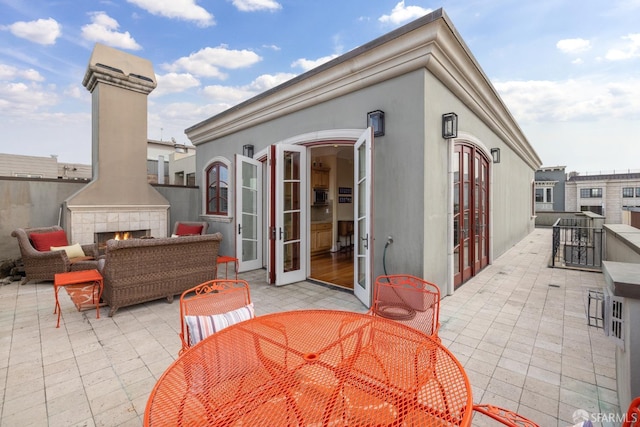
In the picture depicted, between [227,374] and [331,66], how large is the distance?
13.3 ft

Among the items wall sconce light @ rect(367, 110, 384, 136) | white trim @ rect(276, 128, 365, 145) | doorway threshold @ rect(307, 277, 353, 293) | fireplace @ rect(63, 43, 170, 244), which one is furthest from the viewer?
fireplace @ rect(63, 43, 170, 244)

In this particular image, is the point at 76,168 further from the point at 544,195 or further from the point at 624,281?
the point at 544,195

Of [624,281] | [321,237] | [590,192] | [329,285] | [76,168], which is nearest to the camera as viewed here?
[624,281]

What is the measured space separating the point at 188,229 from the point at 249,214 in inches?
75.3

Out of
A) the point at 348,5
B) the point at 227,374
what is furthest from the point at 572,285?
the point at 348,5

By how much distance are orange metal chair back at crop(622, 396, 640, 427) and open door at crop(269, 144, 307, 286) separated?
13.4 feet

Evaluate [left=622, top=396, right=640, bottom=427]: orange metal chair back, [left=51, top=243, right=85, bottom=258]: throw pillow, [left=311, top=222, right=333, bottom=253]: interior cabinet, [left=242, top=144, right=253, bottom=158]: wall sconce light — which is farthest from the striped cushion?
[left=311, top=222, right=333, bottom=253]: interior cabinet

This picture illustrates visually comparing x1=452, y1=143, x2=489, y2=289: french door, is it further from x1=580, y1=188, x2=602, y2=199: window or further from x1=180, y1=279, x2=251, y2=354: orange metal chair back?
x1=580, y1=188, x2=602, y2=199: window

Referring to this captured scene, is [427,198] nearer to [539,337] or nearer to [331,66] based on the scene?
[539,337]

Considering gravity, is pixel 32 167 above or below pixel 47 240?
above

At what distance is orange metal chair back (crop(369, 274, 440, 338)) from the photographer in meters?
2.15

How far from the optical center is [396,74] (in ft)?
11.7

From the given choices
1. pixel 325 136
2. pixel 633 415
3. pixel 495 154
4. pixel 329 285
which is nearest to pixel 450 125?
pixel 325 136

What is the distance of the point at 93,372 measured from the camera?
87.6 inches
